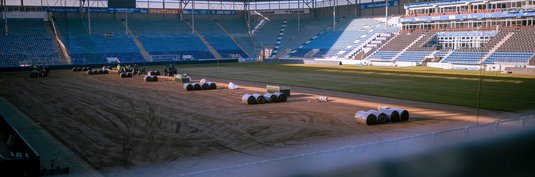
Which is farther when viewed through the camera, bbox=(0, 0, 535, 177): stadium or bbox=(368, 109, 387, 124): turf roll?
bbox=(368, 109, 387, 124): turf roll

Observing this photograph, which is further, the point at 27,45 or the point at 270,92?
the point at 27,45

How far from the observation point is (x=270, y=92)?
3347 cm

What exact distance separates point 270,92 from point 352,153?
74.1 feet

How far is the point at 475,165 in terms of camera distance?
11375 millimetres

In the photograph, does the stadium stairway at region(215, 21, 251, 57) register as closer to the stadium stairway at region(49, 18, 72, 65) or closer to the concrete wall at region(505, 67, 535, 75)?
the stadium stairway at region(49, 18, 72, 65)

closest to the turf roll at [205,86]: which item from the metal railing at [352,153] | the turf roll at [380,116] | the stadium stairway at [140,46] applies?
the turf roll at [380,116]

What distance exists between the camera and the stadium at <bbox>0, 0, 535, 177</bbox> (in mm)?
12547

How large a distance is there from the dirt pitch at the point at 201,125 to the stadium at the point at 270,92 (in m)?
0.11

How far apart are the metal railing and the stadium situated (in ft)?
0.14

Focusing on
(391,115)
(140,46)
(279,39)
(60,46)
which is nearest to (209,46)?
(140,46)

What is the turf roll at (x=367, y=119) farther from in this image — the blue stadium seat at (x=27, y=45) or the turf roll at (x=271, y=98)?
the blue stadium seat at (x=27, y=45)

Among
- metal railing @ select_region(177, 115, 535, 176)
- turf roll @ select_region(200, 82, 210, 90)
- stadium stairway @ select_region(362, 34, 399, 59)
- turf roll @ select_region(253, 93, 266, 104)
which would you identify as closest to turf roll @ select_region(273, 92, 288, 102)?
turf roll @ select_region(253, 93, 266, 104)

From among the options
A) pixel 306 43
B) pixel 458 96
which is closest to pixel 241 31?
pixel 306 43

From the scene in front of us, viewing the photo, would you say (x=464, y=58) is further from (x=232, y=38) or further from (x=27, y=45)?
(x=27, y=45)
